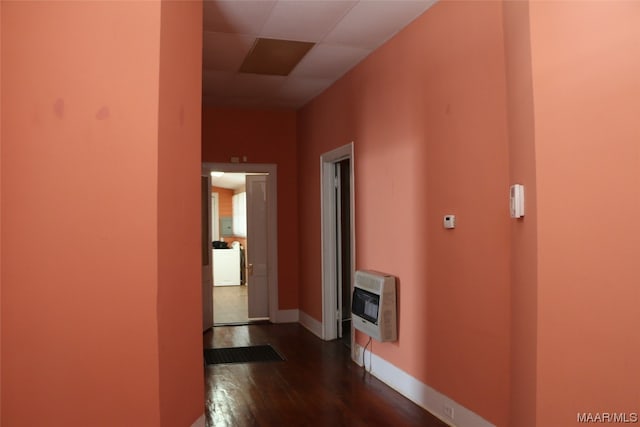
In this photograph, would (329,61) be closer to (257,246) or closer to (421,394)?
(421,394)

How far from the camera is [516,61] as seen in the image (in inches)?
104

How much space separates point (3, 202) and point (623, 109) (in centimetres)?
269

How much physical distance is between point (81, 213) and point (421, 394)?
2.62 meters

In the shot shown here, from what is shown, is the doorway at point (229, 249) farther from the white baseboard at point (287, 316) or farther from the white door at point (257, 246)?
the white baseboard at point (287, 316)

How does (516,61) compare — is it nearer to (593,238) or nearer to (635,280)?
(593,238)

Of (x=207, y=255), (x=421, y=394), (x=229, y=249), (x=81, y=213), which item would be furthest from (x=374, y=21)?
(x=229, y=249)

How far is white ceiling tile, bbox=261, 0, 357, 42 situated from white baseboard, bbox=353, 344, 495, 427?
269 cm

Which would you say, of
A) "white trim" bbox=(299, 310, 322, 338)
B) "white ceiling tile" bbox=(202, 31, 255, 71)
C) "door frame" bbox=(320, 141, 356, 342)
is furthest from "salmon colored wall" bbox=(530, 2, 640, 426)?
"white trim" bbox=(299, 310, 322, 338)

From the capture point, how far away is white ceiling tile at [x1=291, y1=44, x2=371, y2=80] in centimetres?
469

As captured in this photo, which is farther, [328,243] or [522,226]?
[328,243]

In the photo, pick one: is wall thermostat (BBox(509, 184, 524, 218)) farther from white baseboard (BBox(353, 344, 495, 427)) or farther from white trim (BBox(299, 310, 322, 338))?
white trim (BBox(299, 310, 322, 338))

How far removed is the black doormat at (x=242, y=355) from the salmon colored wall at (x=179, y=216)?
2.25m

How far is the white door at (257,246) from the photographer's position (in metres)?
7.34

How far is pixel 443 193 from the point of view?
357 centimetres
